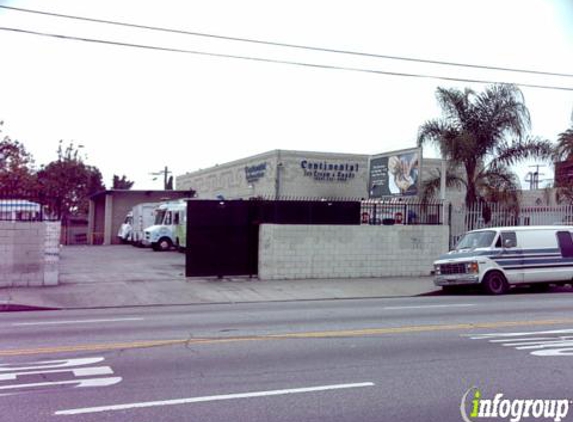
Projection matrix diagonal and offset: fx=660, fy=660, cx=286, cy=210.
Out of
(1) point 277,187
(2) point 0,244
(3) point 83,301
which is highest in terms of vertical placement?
(1) point 277,187

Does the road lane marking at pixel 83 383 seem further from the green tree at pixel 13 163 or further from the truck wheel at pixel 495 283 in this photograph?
the green tree at pixel 13 163

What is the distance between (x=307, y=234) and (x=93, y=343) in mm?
12534

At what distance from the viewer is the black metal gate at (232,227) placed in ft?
67.6

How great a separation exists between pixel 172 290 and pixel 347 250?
645 cm

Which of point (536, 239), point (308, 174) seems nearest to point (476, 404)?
point (536, 239)

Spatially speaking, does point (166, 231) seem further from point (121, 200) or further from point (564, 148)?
point (564, 148)

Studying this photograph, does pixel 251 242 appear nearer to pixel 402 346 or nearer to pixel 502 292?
pixel 502 292

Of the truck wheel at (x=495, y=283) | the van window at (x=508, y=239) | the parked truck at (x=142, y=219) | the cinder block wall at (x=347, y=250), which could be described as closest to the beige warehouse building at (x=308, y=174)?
the parked truck at (x=142, y=219)

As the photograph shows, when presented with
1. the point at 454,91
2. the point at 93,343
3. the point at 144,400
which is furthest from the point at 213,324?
the point at 454,91

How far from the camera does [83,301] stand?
16.5 m

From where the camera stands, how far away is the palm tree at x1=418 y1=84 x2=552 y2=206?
79.9 ft

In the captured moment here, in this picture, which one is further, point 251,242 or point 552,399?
point 251,242

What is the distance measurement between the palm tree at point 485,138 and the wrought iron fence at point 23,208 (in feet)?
45.3

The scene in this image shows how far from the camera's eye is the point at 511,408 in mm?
6215
